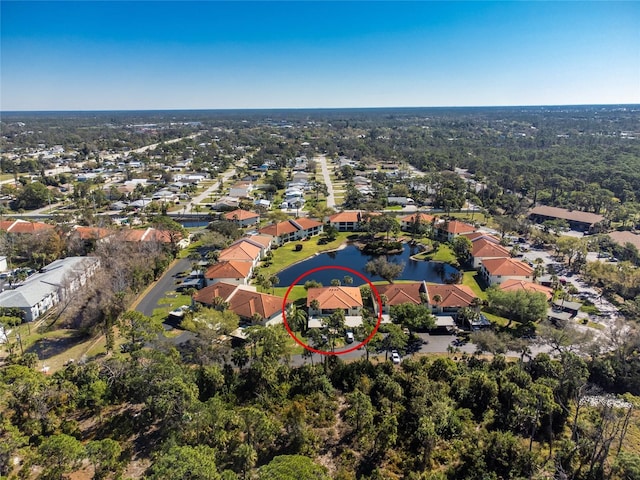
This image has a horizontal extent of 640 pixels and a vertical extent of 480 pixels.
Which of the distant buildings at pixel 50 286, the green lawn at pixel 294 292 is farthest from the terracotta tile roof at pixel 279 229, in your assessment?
the distant buildings at pixel 50 286

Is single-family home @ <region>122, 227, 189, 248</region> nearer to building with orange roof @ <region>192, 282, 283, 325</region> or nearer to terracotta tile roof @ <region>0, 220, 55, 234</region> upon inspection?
terracotta tile roof @ <region>0, 220, 55, 234</region>

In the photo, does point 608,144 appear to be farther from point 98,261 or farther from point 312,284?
point 98,261

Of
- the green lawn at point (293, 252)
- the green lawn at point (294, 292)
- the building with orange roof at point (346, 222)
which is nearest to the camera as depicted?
the green lawn at point (294, 292)

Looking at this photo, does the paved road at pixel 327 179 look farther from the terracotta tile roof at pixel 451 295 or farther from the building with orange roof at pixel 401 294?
the terracotta tile roof at pixel 451 295

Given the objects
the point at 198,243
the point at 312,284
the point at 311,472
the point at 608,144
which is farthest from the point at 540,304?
the point at 608,144

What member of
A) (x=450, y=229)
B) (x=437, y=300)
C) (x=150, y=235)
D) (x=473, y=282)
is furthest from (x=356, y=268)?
(x=150, y=235)

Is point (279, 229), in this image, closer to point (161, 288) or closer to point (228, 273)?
point (228, 273)
